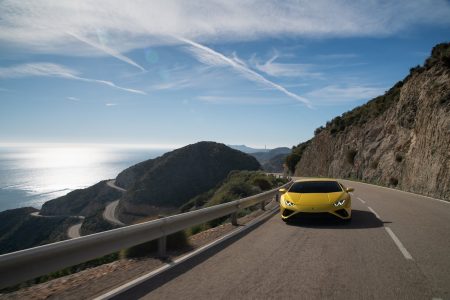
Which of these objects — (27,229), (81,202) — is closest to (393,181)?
(27,229)

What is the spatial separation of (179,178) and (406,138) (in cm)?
6951

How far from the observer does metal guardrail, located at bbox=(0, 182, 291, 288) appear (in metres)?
4.26

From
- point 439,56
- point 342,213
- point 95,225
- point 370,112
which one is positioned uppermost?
point 439,56

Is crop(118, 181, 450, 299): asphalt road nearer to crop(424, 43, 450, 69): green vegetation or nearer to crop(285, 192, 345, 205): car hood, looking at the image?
crop(285, 192, 345, 205): car hood

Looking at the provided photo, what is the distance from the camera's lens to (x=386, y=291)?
4812 mm

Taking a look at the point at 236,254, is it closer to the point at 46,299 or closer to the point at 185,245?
the point at 185,245

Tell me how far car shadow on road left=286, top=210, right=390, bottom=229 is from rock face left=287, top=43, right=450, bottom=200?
12.3 meters

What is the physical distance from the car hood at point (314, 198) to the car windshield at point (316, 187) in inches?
17.4

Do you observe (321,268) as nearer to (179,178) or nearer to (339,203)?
(339,203)

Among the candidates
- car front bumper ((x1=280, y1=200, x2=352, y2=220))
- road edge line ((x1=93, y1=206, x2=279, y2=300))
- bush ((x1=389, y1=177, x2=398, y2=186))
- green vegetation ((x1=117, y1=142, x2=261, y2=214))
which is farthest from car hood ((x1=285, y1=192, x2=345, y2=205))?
green vegetation ((x1=117, y1=142, x2=261, y2=214))

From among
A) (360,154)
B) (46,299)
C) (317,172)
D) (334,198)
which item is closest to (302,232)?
(334,198)

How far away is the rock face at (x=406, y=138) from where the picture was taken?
2509 centimetres

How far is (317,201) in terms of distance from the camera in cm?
1046

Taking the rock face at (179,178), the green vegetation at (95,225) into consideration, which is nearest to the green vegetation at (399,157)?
the rock face at (179,178)
